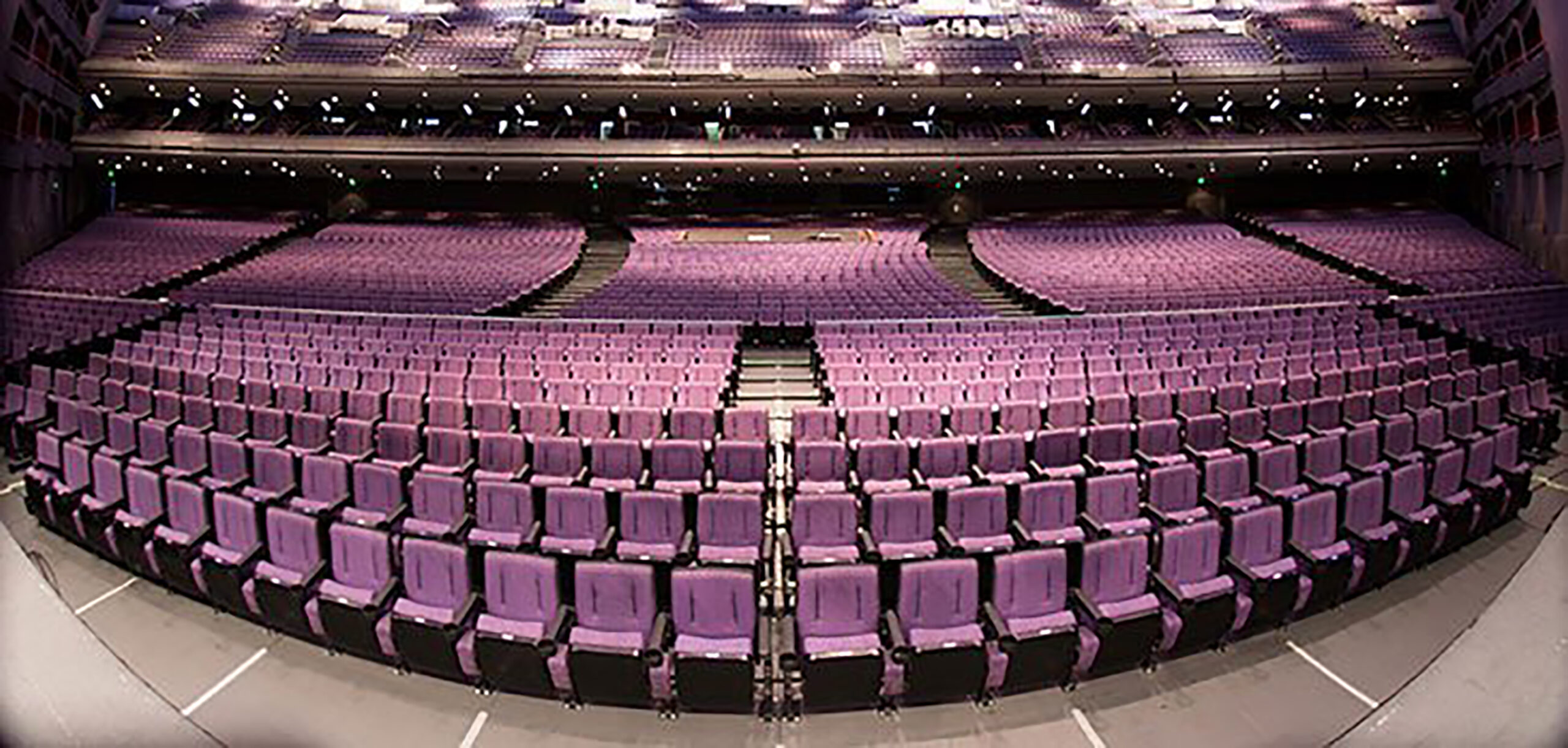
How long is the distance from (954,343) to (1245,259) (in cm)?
974

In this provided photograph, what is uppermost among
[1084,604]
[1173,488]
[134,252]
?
[134,252]

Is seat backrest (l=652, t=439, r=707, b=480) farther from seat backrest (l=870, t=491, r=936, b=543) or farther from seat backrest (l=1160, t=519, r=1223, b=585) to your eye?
seat backrest (l=1160, t=519, r=1223, b=585)

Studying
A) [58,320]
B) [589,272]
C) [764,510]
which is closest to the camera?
[764,510]

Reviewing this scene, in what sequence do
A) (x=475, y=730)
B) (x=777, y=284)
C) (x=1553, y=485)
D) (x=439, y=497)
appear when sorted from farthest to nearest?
(x=777, y=284) → (x=1553, y=485) → (x=439, y=497) → (x=475, y=730)

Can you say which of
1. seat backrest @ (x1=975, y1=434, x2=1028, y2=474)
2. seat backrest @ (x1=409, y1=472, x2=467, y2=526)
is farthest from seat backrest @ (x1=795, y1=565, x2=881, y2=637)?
seat backrest @ (x1=409, y1=472, x2=467, y2=526)

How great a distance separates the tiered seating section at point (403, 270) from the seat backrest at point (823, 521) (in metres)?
8.95

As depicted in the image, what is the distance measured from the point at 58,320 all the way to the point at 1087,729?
567 inches

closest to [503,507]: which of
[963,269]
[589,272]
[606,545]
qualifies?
[606,545]

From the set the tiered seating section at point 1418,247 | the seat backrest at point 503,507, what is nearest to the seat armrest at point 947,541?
the seat backrest at point 503,507

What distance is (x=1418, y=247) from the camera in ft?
53.5

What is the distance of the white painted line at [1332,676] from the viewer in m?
4.22

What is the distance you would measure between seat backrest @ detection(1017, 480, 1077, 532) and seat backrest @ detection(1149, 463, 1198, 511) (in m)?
0.71

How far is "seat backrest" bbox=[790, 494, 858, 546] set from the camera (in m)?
5.20

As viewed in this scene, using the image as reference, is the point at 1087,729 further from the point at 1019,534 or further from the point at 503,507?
the point at 503,507
